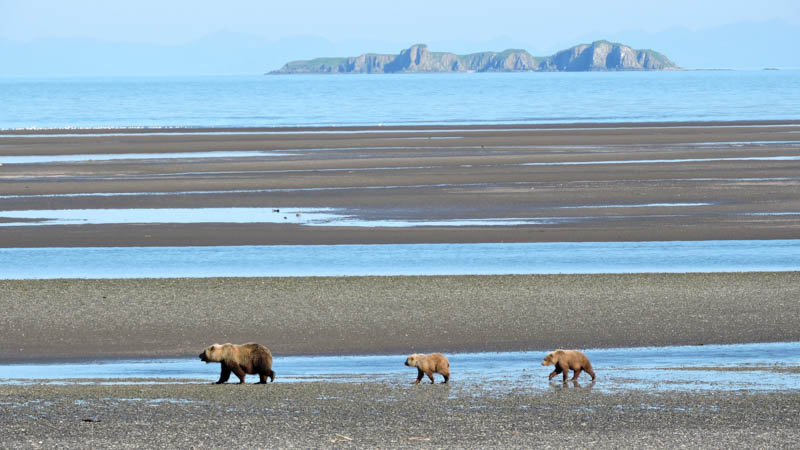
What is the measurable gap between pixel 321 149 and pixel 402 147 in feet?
11.2

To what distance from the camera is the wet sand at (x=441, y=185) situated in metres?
24.7

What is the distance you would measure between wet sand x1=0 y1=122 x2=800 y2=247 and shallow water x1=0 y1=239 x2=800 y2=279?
92cm

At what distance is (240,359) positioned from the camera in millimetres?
12391

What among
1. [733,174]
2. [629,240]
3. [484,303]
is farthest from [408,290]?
[733,174]

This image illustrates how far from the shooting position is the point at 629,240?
2333 centimetres

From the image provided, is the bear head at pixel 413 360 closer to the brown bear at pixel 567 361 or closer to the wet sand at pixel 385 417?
the wet sand at pixel 385 417

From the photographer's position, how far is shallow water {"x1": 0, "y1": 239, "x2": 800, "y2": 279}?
19.9 m

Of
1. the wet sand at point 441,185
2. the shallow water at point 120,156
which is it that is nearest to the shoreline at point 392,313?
the wet sand at point 441,185

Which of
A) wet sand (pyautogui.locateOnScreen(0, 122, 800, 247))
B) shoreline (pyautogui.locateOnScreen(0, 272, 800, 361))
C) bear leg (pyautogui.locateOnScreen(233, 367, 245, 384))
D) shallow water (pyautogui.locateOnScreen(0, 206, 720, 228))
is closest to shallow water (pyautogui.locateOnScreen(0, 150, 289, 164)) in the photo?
wet sand (pyautogui.locateOnScreen(0, 122, 800, 247))

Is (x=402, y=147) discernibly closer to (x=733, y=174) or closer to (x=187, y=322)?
(x=733, y=174)

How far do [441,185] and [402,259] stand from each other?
502 inches

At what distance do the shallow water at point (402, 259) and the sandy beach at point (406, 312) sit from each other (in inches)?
37.5

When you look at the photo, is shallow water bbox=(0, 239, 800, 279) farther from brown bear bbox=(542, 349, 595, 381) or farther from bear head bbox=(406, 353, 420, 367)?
brown bear bbox=(542, 349, 595, 381)

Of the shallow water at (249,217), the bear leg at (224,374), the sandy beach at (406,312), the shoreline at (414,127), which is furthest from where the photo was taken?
the shoreline at (414,127)
